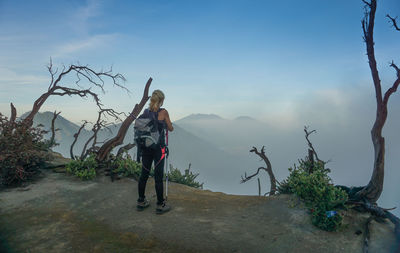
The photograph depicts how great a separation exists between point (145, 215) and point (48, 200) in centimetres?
343

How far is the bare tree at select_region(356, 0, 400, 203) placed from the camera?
24.3 feet

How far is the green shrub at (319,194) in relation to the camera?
6.27 m

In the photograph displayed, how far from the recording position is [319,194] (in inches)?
274

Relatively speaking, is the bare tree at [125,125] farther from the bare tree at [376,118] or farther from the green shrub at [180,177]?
the bare tree at [376,118]

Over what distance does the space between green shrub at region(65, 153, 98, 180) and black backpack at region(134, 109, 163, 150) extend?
4576 mm

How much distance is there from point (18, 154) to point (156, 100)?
686 centimetres

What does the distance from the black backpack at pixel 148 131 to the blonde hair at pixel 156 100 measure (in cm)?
17

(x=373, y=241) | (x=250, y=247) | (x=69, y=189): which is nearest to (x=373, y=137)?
(x=373, y=241)

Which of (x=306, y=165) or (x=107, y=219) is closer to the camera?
(x=107, y=219)

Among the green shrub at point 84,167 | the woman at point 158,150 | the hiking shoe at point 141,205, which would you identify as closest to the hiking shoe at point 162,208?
the woman at point 158,150

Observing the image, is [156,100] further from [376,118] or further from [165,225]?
[376,118]

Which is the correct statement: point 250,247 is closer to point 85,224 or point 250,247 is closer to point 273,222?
point 273,222

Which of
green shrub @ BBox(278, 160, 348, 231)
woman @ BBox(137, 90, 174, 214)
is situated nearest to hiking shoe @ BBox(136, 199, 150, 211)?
woman @ BBox(137, 90, 174, 214)

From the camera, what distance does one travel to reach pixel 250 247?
5.41 metres
